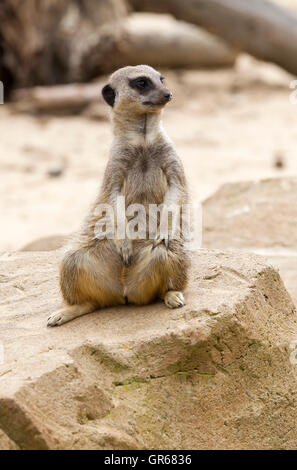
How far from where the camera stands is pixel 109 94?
3.22 metres

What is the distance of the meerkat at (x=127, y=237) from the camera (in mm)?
2992

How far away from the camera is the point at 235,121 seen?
982 centimetres

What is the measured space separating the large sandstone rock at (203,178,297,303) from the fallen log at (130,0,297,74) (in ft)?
18.1

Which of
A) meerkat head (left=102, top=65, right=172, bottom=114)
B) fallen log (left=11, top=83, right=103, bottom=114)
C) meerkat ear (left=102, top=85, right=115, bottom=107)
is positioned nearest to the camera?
meerkat head (left=102, top=65, right=172, bottom=114)

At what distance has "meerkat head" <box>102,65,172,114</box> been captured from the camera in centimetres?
305

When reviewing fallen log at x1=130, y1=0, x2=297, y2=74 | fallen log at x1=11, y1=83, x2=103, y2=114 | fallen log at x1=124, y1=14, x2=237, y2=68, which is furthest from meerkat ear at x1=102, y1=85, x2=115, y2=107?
fallen log at x1=124, y1=14, x2=237, y2=68

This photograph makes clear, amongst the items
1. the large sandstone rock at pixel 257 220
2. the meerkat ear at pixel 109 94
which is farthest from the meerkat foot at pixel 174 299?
the large sandstone rock at pixel 257 220

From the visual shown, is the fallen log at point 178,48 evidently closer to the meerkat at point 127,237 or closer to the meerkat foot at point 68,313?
the meerkat at point 127,237

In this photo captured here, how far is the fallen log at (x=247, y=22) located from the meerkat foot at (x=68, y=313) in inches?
321

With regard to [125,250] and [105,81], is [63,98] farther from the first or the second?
[125,250]

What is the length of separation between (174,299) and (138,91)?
2.86 feet

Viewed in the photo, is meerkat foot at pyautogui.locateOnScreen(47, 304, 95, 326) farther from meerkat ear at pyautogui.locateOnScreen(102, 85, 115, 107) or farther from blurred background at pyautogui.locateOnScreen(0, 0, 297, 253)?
blurred background at pyautogui.locateOnScreen(0, 0, 297, 253)

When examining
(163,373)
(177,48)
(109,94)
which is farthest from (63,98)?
(163,373)

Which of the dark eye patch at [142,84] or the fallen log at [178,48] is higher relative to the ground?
the fallen log at [178,48]
